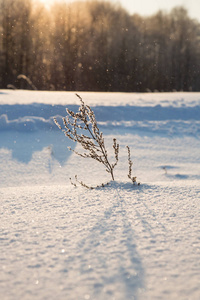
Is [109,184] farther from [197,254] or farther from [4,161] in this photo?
[4,161]

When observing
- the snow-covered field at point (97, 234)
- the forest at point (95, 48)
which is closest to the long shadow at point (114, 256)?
the snow-covered field at point (97, 234)

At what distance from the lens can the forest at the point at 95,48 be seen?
1931 cm

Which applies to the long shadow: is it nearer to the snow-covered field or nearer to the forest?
the snow-covered field

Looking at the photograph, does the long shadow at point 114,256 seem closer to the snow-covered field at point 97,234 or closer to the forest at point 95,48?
the snow-covered field at point 97,234

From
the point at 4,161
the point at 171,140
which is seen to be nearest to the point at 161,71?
the point at 171,140

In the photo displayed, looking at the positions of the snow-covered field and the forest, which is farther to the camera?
the forest

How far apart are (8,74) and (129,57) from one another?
9075mm

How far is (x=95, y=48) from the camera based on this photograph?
21391mm

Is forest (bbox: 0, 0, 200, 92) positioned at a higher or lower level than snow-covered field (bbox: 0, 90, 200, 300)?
higher

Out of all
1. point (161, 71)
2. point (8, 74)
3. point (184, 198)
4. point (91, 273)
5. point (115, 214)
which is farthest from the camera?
point (161, 71)

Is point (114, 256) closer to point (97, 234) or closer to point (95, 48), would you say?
point (97, 234)

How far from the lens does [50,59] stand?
19.5 m

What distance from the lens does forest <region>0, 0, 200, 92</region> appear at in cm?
1931

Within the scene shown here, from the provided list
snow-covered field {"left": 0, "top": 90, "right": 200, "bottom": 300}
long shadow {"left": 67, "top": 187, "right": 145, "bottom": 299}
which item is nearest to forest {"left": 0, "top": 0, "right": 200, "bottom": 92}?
snow-covered field {"left": 0, "top": 90, "right": 200, "bottom": 300}
